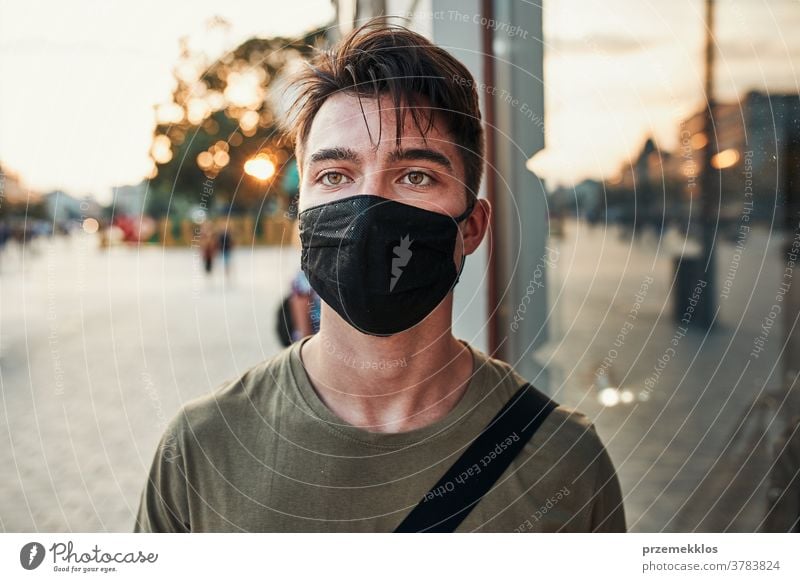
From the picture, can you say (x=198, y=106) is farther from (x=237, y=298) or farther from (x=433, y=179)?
(x=237, y=298)

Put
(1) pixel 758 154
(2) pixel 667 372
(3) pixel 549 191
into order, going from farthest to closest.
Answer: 1. (2) pixel 667 372
2. (3) pixel 549 191
3. (1) pixel 758 154

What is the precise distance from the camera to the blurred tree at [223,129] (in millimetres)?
1453

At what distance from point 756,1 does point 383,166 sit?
40.8 inches

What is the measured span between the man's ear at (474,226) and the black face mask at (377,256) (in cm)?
2

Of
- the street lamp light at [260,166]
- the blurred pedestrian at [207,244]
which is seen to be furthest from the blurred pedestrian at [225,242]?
the street lamp light at [260,166]

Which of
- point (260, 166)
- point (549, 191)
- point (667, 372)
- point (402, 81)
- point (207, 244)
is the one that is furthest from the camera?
point (667, 372)

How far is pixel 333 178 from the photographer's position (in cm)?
114

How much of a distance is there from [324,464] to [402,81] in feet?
2.06

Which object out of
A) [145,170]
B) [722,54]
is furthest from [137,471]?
[722,54]

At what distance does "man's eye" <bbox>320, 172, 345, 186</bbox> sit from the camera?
1139 millimetres

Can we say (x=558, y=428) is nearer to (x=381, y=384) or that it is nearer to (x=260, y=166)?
(x=381, y=384)

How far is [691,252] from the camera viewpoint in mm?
1806

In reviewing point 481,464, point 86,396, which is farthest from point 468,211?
point 86,396

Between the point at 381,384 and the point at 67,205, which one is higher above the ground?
the point at 67,205
